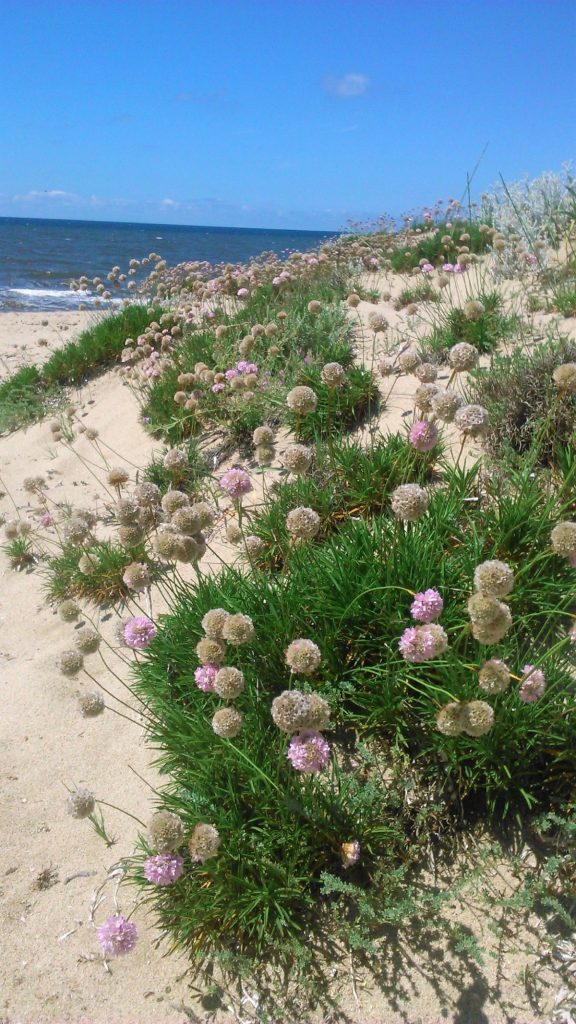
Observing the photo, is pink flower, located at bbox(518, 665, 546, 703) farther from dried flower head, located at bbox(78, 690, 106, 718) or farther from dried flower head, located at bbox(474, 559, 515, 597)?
dried flower head, located at bbox(78, 690, 106, 718)

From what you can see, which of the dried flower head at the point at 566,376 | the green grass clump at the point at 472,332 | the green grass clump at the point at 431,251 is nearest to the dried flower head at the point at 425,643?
the dried flower head at the point at 566,376

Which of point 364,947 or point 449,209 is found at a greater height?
point 449,209

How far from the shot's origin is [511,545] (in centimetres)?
279

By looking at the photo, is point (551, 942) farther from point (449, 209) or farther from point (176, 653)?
point (449, 209)

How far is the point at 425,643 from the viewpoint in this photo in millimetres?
1896

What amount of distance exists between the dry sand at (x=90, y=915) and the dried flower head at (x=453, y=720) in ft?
2.15

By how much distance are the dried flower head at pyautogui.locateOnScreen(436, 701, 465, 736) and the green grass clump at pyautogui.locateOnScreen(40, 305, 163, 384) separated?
711 centimetres

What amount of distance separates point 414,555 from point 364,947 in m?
1.39

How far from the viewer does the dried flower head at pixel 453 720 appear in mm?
1818

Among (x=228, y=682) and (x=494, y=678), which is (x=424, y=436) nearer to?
(x=494, y=678)

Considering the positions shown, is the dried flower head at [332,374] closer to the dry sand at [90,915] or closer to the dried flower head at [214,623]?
the dry sand at [90,915]

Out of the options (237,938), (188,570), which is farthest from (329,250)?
(237,938)

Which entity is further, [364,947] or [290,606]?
[290,606]

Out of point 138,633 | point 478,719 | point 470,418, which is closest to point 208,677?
point 138,633
